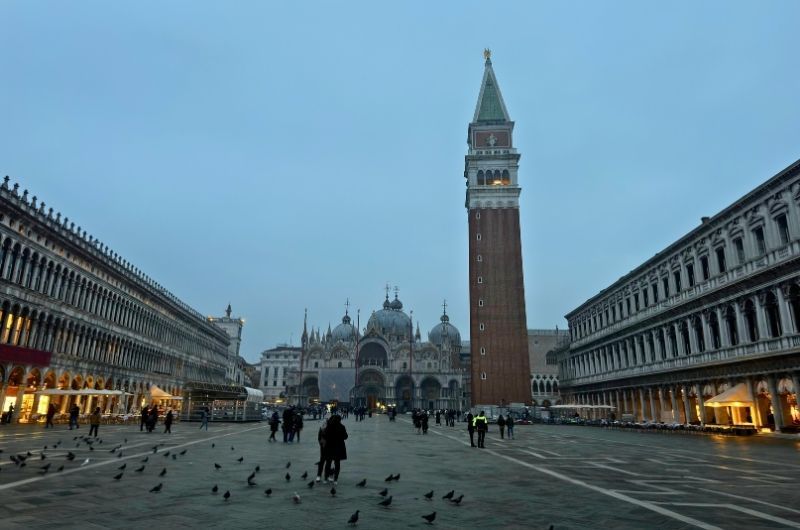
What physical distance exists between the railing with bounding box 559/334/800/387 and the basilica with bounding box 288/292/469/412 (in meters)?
44.3

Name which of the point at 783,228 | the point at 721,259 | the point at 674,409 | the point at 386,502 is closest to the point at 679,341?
the point at 674,409

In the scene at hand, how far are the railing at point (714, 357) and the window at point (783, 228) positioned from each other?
5163 mm

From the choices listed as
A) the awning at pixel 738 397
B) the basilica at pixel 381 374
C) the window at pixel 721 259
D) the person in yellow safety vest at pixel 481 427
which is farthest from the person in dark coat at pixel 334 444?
the basilica at pixel 381 374

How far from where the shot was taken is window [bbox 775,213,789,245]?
2825cm

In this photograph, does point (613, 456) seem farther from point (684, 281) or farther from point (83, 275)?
point (83, 275)

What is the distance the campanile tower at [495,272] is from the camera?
63.1 m

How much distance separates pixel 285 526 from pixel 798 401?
29.6 m

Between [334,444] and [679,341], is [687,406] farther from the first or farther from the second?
[334,444]

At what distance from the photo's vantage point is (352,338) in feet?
341

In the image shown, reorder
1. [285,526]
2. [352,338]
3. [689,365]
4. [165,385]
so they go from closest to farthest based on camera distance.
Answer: [285,526]
[689,365]
[165,385]
[352,338]

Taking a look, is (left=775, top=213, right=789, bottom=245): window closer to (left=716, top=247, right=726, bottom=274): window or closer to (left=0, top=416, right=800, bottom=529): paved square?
(left=716, top=247, right=726, bottom=274): window

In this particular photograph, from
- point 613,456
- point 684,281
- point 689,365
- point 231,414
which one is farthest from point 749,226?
point 231,414

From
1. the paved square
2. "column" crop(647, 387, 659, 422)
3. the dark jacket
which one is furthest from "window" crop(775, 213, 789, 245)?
the dark jacket

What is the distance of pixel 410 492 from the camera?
34.1ft
